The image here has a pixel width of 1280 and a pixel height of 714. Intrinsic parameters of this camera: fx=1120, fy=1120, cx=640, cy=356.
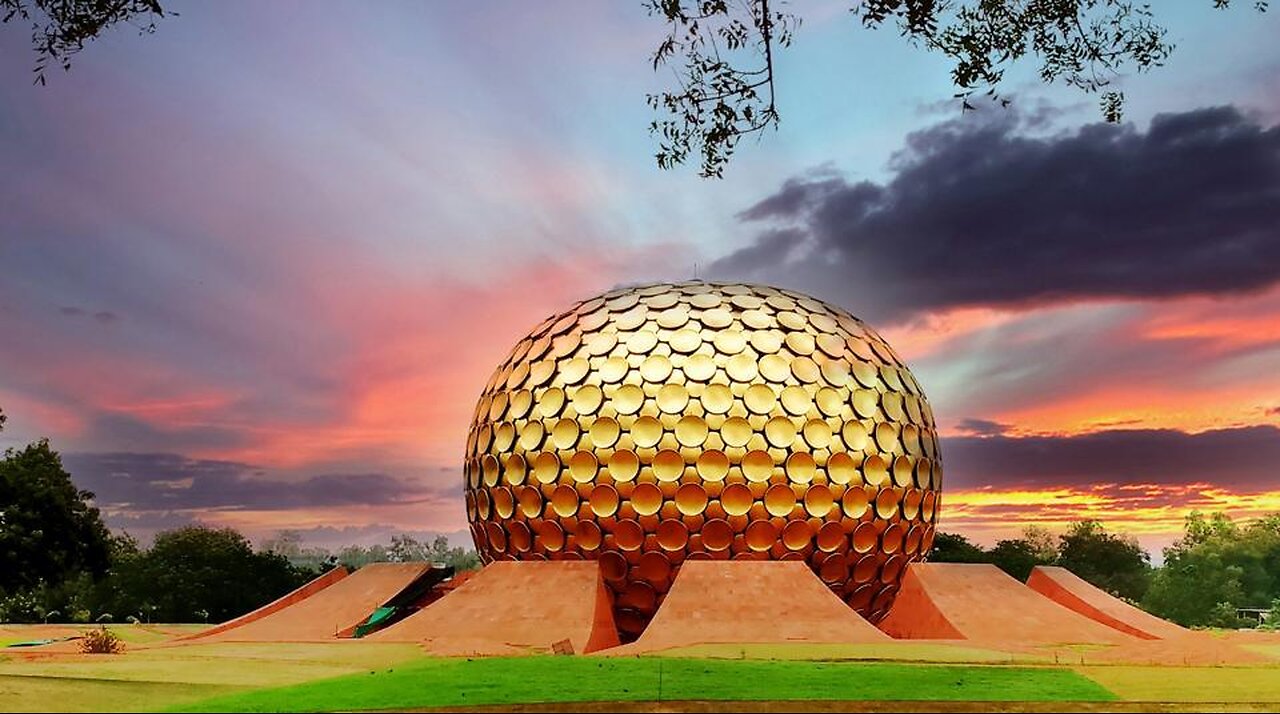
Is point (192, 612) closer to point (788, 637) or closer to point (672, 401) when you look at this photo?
point (672, 401)

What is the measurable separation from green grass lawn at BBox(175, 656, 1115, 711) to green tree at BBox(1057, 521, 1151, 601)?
1459 inches

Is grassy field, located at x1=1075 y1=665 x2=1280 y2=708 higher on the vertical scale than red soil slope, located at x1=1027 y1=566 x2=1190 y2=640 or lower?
lower

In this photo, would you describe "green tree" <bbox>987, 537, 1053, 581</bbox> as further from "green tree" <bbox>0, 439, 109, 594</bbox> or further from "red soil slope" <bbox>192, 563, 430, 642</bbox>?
"green tree" <bbox>0, 439, 109, 594</bbox>

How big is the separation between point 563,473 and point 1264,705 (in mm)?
11053

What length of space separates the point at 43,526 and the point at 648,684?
2767 cm

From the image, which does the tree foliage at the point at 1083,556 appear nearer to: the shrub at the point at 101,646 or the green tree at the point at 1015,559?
the green tree at the point at 1015,559

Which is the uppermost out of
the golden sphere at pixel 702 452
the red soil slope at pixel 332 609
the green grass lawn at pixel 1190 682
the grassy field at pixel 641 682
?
the golden sphere at pixel 702 452

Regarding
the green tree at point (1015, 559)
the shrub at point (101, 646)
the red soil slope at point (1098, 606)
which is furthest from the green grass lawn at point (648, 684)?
the green tree at point (1015, 559)

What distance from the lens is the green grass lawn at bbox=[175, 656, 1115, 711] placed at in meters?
10.2

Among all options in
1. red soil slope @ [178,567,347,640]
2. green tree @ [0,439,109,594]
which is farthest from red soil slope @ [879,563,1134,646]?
green tree @ [0,439,109,594]

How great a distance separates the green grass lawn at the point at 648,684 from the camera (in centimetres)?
1021

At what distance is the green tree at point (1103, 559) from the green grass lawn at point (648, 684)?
37.1 m

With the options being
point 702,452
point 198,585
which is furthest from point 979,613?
point 198,585

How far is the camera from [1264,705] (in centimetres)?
1080
